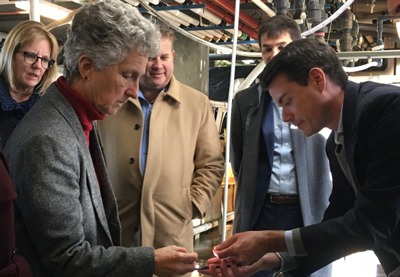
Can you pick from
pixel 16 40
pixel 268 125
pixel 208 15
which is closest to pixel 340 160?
pixel 268 125

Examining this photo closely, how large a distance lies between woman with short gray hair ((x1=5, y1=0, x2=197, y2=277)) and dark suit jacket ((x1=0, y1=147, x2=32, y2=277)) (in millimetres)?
110

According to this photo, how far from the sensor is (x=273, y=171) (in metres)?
2.24

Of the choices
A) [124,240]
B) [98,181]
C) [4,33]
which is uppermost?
[4,33]

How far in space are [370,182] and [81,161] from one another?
2.64 feet

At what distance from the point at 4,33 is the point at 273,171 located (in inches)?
186

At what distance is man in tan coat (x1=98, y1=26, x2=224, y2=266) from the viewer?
212 centimetres

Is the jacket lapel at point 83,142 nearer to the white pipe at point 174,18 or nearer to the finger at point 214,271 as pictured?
the finger at point 214,271

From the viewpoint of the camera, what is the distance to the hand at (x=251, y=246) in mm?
1595

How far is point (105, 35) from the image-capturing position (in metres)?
1.35

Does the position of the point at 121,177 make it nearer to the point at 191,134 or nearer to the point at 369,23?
the point at 191,134

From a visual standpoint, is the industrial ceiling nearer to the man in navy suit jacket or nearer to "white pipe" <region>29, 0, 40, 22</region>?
"white pipe" <region>29, 0, 40, 22</region>

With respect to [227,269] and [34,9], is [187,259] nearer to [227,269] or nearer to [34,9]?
[227,269]

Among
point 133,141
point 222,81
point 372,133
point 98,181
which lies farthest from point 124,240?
point 222,81

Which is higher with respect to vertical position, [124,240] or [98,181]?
[98,181]
